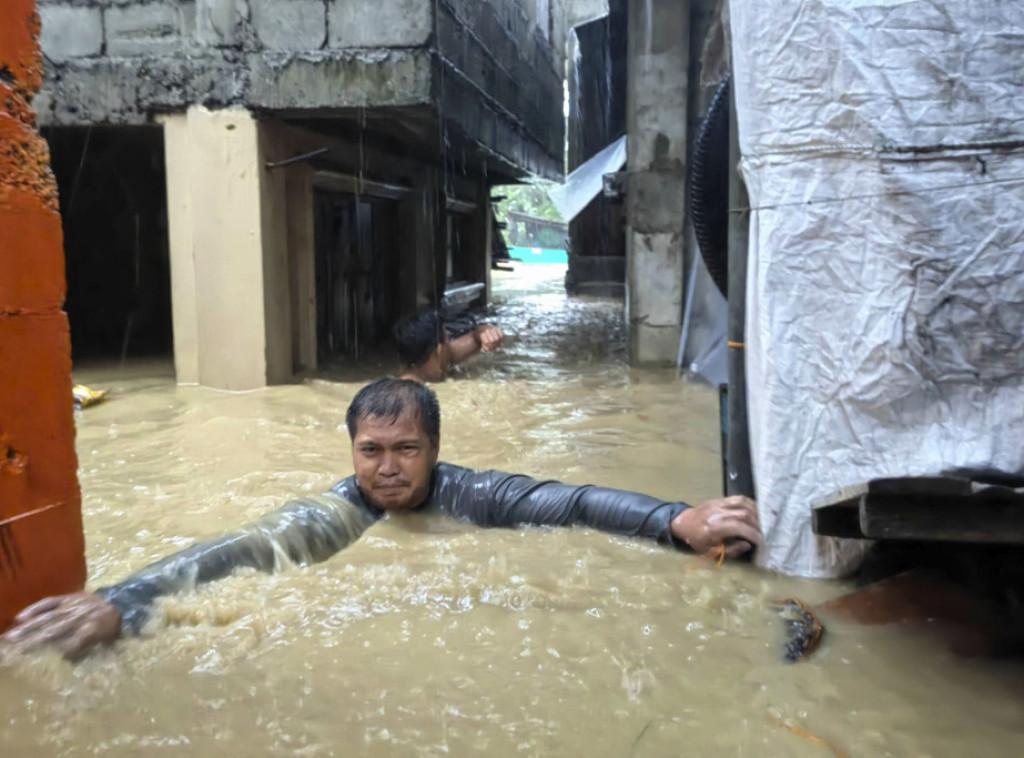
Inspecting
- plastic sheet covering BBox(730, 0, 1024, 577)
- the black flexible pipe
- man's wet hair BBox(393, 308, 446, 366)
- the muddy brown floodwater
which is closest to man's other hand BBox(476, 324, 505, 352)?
man's wet hair BBox(393, 308, 446, 366)

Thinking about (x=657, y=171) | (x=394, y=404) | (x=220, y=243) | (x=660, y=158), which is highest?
(x=660, y=158)

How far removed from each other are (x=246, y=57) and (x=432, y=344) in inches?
97.2

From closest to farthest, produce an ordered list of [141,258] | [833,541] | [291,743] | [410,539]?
[291,743]
[833,541]
[410,539]
[141,258]

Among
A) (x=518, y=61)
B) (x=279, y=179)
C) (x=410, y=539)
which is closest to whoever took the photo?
(x=410, y=539)

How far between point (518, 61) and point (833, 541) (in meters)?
9.17

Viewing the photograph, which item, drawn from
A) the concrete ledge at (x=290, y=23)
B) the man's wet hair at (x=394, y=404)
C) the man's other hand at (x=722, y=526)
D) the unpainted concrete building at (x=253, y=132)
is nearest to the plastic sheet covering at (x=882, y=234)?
the man's other hand at (x=722, y=526)

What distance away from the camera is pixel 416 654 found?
2.29m

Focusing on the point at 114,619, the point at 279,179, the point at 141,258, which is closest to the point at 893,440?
the point at 114,619

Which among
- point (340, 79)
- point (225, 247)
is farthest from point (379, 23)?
point (225, 247)

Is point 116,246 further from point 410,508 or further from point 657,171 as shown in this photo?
point 410,508

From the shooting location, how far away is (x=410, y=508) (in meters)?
3.33

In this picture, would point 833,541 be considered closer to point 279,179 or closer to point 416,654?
point 416,654

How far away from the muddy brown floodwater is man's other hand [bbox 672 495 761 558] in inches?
2.9

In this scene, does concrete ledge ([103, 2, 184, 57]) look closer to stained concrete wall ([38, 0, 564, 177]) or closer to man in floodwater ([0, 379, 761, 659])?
stained concrete wall ([38, 0, 564, 177])
